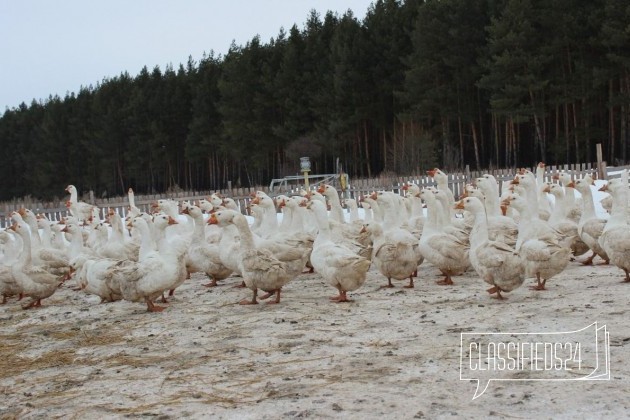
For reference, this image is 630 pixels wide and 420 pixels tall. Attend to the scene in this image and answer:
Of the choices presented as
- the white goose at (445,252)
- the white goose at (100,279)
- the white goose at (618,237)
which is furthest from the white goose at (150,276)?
the white goose at (618,237)

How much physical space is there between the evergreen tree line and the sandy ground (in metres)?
25.2

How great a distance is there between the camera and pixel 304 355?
19.9 feet

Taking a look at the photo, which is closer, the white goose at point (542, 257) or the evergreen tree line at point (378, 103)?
the white goose at point (542, 257)

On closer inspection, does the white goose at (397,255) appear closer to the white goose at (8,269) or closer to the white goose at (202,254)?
the white goose at (202,254)

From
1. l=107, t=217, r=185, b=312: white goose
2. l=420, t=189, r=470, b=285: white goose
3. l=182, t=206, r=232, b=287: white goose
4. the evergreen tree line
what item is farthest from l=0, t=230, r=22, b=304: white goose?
the evergreen tree line

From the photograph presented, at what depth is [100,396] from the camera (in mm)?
5312

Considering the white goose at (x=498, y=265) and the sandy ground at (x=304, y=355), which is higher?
the white goose at (x=498, y=265)

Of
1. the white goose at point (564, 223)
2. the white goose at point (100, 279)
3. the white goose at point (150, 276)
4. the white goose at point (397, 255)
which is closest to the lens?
the white goose at point (150, 276)

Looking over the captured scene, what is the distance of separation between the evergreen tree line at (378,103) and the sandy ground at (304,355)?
25.2m

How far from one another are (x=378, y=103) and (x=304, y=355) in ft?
120

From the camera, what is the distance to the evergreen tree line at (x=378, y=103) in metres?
32.7

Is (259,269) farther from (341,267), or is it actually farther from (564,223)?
(564,223)

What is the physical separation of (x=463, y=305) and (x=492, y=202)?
140 inches

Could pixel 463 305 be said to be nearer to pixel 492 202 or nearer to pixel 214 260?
pixel 492 202
